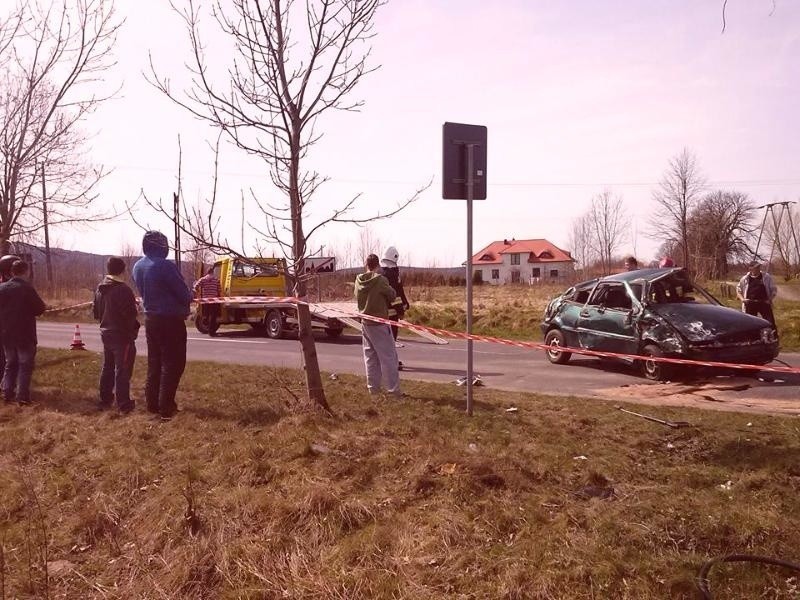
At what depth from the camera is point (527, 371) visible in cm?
1088

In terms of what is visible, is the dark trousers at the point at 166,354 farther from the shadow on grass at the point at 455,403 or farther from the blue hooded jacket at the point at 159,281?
the shadow on grass at the point at 455,403

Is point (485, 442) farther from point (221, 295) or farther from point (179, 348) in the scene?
point (221, 295)

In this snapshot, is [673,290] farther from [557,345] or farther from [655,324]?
[557,345]

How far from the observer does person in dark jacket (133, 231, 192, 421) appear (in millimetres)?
6664

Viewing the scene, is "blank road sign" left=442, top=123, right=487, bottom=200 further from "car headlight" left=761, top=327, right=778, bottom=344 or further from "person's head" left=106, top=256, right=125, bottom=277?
"car headlight" left=761, top=327, right=778, bottom=344

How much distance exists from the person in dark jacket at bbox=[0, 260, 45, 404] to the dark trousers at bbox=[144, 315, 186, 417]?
6.58 feet

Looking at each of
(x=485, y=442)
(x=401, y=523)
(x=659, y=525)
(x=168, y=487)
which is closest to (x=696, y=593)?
(x=659, y=525)

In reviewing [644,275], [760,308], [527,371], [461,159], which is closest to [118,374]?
[461,159]

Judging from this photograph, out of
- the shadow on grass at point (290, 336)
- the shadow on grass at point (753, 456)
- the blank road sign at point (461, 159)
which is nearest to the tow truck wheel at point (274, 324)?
the shadow on grass at point (290, 336)

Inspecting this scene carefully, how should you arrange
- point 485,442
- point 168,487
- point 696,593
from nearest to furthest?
point 696,593
point 168,487
point 485,442

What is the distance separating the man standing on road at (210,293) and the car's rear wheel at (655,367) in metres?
12.0

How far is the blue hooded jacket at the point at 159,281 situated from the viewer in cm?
667

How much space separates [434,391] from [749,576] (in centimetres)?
540

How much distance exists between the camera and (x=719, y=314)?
31.3 feet
